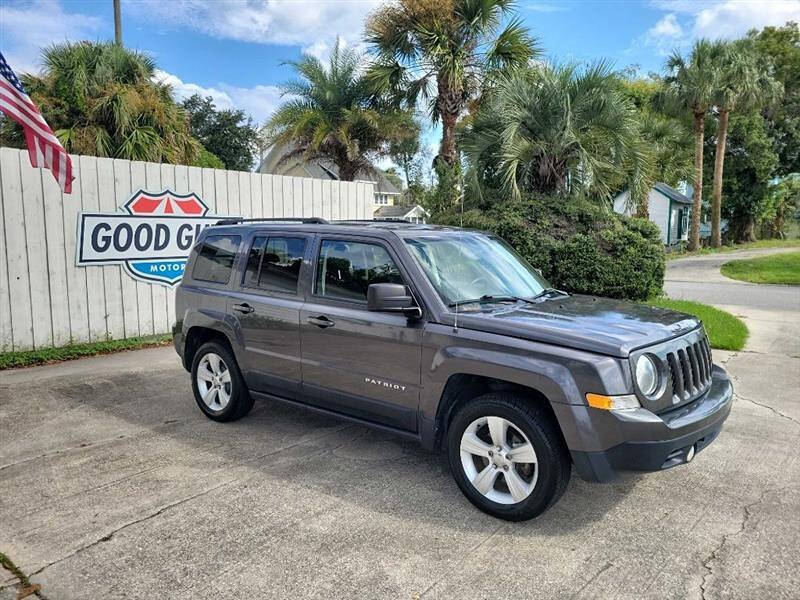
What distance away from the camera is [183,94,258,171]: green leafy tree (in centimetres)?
4134

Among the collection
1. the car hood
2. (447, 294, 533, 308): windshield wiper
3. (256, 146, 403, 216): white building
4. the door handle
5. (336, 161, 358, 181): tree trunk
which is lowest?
the door handle

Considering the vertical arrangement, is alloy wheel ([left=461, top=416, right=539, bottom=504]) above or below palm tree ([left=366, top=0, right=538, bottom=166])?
below

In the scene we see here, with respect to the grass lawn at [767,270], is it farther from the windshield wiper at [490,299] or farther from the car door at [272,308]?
the car door at [272,308]

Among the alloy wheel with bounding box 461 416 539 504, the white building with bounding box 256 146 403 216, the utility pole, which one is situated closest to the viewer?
the alloy wheel with bounding box 461 416 539 504

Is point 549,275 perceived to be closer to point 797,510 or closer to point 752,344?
point 752,344

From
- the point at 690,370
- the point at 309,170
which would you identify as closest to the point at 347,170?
the point at 309,170

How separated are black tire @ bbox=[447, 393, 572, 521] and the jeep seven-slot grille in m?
0.76

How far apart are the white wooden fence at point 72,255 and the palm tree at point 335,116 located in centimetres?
868

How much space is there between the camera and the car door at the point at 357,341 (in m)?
4.04

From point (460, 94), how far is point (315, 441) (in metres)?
11.9

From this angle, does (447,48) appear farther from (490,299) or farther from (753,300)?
(490,299)

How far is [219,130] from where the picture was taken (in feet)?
137

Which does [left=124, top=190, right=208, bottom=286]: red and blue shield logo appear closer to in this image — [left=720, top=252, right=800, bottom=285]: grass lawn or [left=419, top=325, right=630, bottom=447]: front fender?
[left=419, top=325, right=630, bottom=447]: front fender

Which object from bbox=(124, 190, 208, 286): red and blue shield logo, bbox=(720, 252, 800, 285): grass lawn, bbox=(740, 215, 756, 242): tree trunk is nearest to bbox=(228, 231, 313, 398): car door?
bbox=(124, 190, 208, 286): red and blue shield logo
